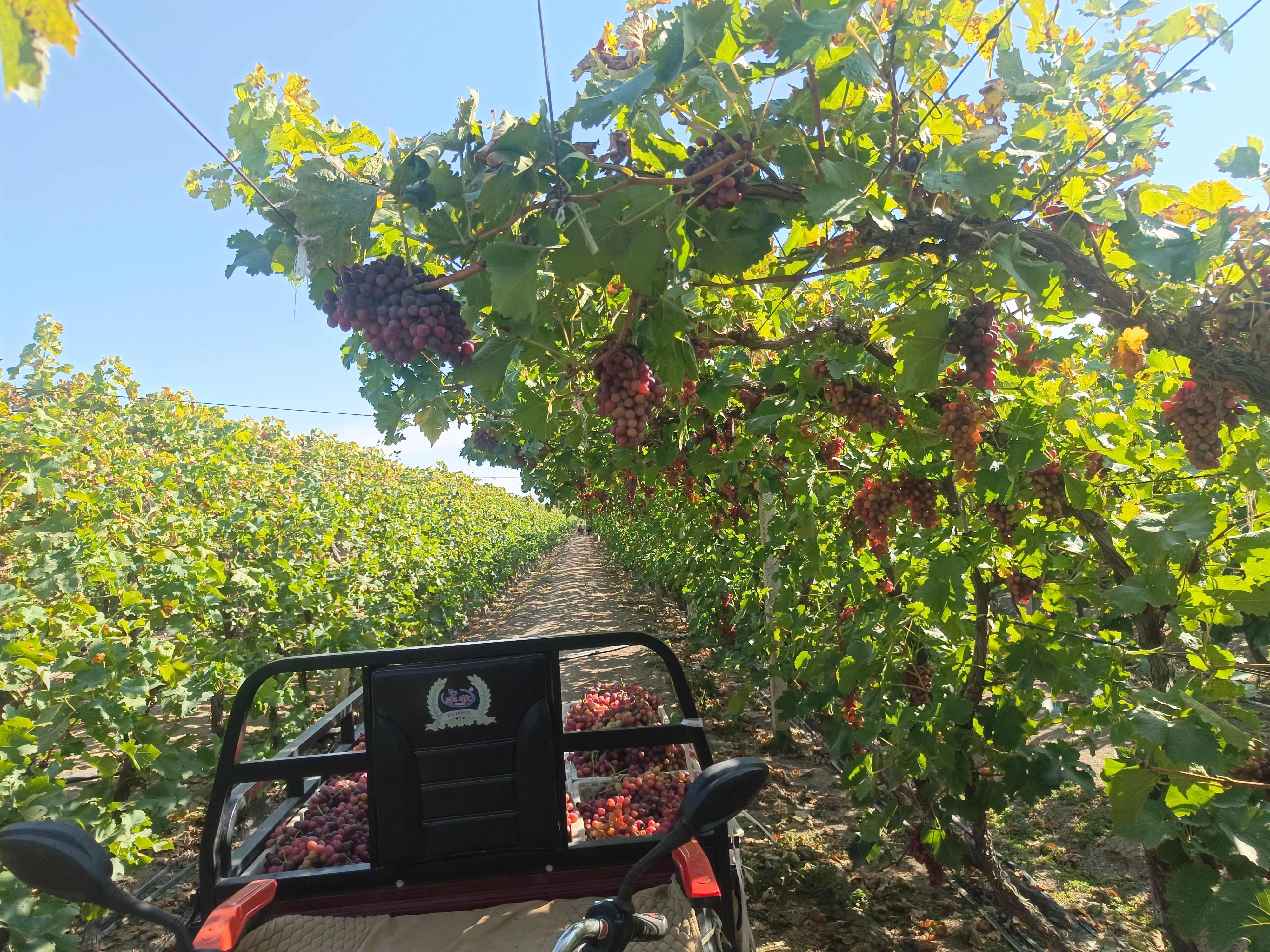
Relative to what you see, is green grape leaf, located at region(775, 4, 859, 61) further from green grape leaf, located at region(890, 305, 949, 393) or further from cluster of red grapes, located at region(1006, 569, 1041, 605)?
cluster of red grapes, located at region(1006, 569, 1041, 605)

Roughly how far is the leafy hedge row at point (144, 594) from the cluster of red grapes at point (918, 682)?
3.98 m

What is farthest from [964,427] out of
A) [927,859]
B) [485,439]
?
[485,439]

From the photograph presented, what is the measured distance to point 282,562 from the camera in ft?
21.6

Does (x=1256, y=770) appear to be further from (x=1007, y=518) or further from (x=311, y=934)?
(x=311, y=934)

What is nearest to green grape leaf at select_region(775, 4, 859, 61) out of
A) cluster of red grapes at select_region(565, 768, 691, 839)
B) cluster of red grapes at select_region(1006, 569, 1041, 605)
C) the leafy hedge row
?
cluster of red grapes at select_region(1006, 569, 1041, 605)

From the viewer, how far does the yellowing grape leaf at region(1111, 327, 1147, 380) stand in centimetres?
173

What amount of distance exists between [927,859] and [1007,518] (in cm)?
190

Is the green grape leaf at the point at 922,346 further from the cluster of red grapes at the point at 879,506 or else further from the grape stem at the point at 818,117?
the cluster of red grapes at the point at 879,506

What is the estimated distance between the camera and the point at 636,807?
12.1 ft

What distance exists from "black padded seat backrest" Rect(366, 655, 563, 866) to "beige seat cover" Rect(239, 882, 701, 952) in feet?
0.54

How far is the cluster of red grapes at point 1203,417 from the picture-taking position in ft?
5.73

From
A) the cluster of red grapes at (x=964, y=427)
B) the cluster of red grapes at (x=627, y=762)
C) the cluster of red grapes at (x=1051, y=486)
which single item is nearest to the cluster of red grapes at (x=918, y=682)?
the cluster of red grapes at (x=1051, y=486)

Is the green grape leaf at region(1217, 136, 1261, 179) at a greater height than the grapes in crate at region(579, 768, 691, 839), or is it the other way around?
the green grape leaf at region(1217, 136, 1261, 179)

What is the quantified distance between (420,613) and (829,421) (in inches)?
321
